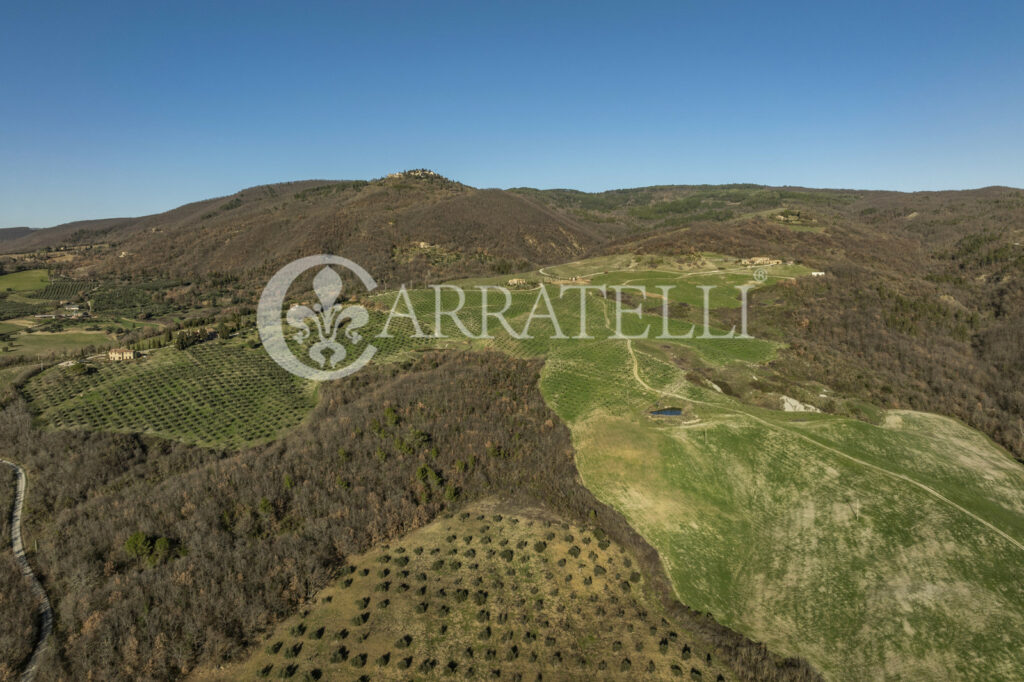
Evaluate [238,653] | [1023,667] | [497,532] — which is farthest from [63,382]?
[1023,667]

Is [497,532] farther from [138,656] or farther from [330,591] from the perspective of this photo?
[138,656]

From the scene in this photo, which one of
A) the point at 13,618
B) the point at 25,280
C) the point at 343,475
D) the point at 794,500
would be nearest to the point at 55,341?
the point at 13,618

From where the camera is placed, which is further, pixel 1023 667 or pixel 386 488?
pixel 386 488

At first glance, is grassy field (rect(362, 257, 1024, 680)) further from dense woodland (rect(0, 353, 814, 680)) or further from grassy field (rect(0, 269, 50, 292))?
grassy field (rect(0, 269, 50, 292))

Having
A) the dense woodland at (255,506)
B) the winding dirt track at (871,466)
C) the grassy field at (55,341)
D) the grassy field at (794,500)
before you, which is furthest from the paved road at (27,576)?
the grassy field at (55,341)

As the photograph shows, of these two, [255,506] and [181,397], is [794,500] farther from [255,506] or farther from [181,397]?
[181,397]

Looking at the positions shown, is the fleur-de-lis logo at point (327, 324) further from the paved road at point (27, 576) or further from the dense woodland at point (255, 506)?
the paved road at point (27, 576)
